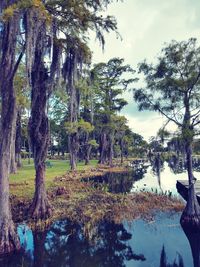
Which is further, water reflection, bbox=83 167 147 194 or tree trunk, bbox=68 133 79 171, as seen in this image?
tree trunk, bbox=68 133 79 171

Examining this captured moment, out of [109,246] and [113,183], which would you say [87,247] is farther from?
[113,183]

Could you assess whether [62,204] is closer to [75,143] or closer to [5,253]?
[5,253]

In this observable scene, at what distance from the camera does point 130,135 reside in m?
61.2

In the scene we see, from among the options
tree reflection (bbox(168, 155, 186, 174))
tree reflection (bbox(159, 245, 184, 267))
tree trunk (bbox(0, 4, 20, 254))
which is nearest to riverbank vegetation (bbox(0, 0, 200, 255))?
tree trunk (bbox(0, 4, 20, 254))

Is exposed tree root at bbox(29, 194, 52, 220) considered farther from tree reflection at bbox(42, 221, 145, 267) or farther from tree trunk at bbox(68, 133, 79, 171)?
tree trunk at bbox(68, 133, 79, 171)

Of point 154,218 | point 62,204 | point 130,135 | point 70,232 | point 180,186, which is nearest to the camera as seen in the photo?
point 70,232

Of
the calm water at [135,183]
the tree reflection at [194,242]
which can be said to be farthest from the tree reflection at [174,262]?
the calm water at [135,183]

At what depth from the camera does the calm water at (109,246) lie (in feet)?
35.2

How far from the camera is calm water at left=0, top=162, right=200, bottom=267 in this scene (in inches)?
423

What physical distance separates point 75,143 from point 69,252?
1019 inches

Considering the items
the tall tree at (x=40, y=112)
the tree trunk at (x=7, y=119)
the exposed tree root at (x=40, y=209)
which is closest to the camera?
the tree trunk at (x=7, y=119)

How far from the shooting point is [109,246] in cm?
→ 1246

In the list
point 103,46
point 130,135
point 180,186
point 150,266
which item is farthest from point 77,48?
point 130,135

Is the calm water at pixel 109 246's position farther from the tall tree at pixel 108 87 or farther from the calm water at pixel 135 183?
the tall tree at pixel 108 87
